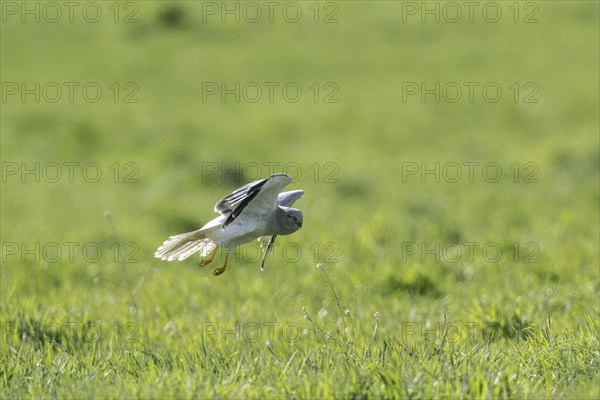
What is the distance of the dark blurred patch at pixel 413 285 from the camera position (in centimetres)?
882

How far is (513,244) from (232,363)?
18.0 feet

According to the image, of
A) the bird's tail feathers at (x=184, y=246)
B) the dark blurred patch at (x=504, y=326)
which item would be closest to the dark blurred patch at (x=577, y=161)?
the dark blurred patch at (x=504, y=326)

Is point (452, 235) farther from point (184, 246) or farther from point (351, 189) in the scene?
point (184, 246)

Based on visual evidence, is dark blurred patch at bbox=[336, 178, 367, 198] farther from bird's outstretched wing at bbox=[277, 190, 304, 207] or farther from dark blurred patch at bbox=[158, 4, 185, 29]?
dark blurred patch at bbox=[158, 4, 185, 29]

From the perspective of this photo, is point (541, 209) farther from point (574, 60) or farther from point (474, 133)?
point (574, 60)

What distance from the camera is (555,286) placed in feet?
28.7

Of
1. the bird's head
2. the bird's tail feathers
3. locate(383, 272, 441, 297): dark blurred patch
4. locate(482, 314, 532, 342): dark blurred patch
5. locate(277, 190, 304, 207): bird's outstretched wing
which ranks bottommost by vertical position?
locate(383, 272, 441, 297): dark blurred patch

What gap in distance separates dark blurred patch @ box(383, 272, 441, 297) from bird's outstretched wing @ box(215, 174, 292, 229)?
2924 millimetres

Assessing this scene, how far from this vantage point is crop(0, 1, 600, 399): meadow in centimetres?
559

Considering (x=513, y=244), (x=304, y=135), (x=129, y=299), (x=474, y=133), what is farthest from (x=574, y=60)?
(x=129, y=299)

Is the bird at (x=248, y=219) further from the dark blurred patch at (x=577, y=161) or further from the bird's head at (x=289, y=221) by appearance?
the dark blurred patch at (x=577, y=161)

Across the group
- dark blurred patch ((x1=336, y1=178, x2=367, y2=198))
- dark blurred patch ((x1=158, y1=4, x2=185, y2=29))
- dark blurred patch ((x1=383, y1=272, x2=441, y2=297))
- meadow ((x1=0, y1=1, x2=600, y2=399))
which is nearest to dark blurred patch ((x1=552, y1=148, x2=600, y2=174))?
meadow ((x1=0, y1=1, x2=600, y2=399))

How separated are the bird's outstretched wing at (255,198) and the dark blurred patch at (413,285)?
2924 millimetres

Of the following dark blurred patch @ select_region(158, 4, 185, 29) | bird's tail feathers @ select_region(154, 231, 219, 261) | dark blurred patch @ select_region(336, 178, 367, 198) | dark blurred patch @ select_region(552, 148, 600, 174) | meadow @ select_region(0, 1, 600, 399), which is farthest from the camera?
dark blurred patch @ select_region(158, 4, 185, 29)
